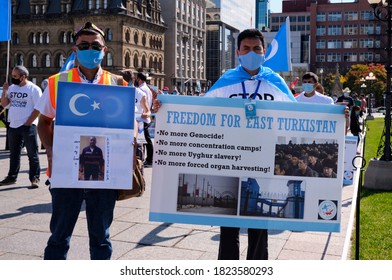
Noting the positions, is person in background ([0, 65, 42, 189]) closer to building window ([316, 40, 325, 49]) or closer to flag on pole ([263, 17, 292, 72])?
flag on pole ([263, 17, 292, 72])

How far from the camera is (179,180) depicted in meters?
3.53

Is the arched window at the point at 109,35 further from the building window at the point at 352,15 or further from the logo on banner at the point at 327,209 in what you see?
the logo on banner at the point at 327,209

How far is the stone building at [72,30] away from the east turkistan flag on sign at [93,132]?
237 ft

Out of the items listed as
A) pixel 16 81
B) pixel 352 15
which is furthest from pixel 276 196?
pixel 352 15

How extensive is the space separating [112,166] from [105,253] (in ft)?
2.42

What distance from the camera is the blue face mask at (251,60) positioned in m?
3.88

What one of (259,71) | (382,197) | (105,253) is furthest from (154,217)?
(382,197)

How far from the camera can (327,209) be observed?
3.49 meters

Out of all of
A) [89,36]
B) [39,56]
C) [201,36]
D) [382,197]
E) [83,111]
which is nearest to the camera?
[83,111]

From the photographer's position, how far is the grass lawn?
5.53 metres

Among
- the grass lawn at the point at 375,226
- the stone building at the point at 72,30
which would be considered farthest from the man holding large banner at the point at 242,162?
the stone building at the point at 72,30

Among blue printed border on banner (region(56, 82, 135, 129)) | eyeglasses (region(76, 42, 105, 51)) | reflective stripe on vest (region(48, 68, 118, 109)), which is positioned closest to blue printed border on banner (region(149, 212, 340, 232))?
blue printed border on banner (region(56, 82, 135, 129))

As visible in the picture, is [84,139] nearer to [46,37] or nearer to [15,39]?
[46,37]
